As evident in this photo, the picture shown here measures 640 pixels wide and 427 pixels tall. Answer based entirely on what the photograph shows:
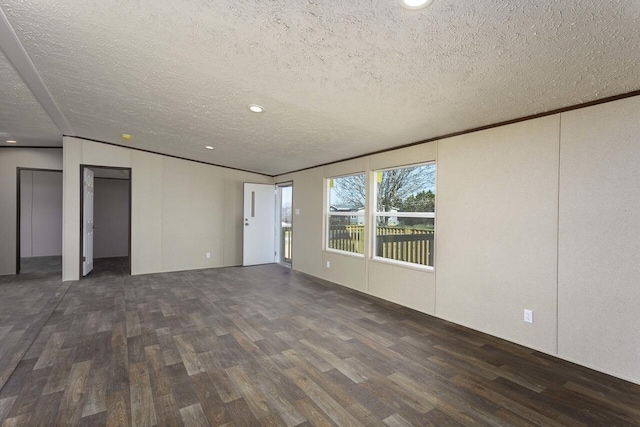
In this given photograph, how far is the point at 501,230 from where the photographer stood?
2990 mm

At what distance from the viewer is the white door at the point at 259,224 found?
6.70 m

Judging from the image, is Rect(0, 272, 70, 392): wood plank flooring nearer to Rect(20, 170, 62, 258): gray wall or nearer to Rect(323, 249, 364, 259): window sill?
Rect(20, 170, 62, 258): gray wall

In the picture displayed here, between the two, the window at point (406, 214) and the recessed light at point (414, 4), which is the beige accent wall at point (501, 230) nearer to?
the window at point (406, 214)

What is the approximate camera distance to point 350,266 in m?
4.94

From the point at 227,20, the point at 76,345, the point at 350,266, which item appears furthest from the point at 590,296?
the point at 76,345

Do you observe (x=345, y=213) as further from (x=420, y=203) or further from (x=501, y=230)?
(x=501, y=230)

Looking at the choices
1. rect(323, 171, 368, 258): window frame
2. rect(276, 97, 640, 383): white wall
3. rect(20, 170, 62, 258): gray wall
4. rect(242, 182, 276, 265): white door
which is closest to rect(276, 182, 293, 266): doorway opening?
rect(242, 182, 276, 265): white door

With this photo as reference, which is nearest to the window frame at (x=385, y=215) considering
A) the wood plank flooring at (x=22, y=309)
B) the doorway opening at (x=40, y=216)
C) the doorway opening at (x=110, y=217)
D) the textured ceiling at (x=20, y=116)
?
the wood plank flooring at (x=22, y=309)

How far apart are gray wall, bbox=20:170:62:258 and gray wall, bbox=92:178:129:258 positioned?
2.99 feet

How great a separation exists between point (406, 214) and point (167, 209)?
186 inches

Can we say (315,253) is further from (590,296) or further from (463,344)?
(590,296)

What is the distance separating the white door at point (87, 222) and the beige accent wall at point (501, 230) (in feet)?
19.4

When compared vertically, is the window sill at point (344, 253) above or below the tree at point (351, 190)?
below

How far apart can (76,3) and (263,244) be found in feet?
18.3
